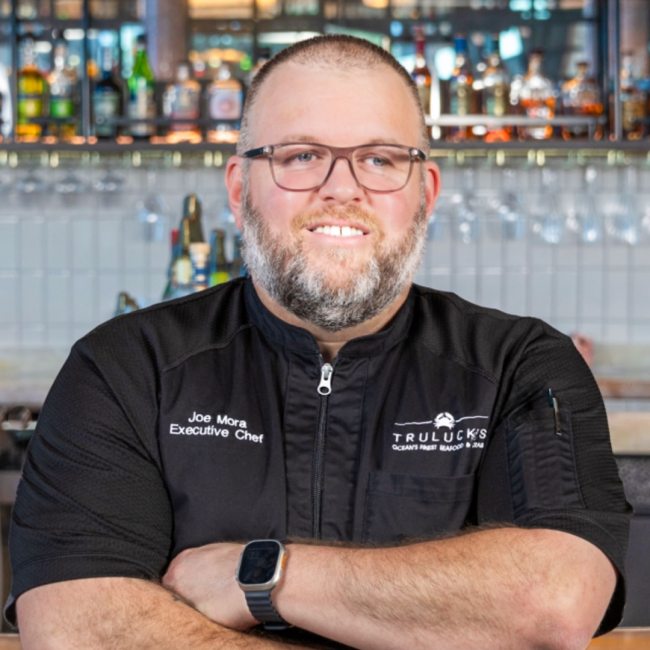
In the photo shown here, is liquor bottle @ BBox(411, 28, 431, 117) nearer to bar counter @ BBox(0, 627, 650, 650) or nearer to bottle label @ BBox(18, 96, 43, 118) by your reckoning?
bottle label @ BBox(18, 96, 43, 118)

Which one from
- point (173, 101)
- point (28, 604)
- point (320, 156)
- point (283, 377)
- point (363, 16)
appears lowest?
point (28, 604)

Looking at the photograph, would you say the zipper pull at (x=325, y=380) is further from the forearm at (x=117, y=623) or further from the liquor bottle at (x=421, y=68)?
the liquor bottle at (x=421, y=68)

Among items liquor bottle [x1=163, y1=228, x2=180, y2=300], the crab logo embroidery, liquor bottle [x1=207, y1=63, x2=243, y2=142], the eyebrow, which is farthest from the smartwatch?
liquor bottle [x1=207, y1=63, x2=243, y2=142]

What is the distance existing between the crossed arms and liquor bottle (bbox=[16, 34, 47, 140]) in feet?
7.47

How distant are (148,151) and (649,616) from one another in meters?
1.98

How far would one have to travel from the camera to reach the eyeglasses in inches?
46.3

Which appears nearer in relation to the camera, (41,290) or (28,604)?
(28,604)

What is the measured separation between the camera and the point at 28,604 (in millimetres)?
1032

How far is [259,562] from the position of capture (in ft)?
3.34

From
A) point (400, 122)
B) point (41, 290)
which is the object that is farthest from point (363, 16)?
point (400, 122)

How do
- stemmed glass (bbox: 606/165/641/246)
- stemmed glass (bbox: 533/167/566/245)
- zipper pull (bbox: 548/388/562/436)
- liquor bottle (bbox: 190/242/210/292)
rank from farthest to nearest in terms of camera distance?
stemmed glass (bbox: 606/165/641/246) → stemmed glass (bbox: 533/167/566/245) → liquor bottle (bbox: 190/242/210/292) → zipper pull (bbox: 548/388/562/436)

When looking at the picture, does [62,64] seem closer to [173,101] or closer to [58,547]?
[173,101]

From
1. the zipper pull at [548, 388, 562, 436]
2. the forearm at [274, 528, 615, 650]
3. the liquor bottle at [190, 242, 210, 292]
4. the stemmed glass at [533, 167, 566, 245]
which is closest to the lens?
the forearm at [274, 528, 615, 650]

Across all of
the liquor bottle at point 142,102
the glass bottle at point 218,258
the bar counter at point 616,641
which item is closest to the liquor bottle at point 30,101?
the liquor bottle at point 142,102
